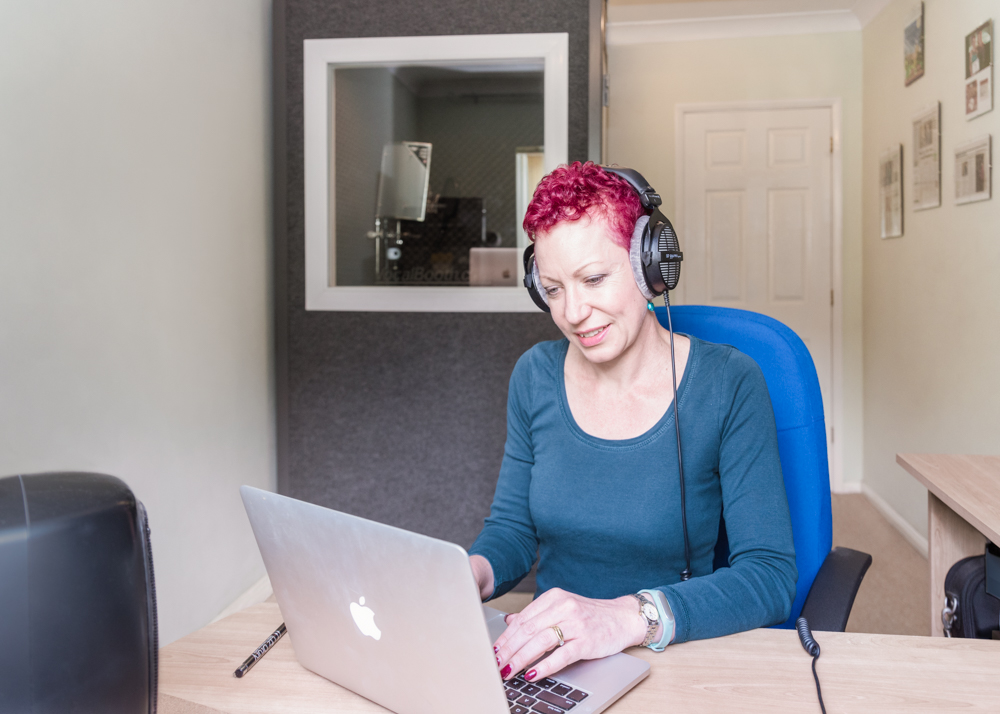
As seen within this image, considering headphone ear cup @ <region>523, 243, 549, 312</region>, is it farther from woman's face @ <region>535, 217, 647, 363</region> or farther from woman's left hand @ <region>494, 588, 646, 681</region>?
woman's left hand @ <region>494, 588, 646, 681</region>

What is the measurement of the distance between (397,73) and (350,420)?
1.04 meters

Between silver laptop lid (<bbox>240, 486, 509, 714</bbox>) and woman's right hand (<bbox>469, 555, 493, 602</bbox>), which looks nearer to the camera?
silver laptop lid (<bbox>240, 486, 509, 714</bbox>)

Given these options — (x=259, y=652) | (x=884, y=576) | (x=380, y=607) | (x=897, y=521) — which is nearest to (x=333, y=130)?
(x=259, y=652)

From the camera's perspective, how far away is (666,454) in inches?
40.3

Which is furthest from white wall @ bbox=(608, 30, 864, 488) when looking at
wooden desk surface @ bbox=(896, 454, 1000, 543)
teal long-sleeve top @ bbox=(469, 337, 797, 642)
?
teal long-sleeve top @ bbox=(469, 337, 797, 642)

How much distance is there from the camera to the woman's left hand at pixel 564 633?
2.31ft

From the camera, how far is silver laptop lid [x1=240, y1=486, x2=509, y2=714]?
0.56 metres

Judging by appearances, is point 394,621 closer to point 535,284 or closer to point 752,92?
point 535,284

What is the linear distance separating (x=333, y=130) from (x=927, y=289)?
2.26 m

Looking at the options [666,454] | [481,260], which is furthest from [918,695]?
[481,260]

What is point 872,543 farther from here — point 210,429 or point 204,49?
point 204,49

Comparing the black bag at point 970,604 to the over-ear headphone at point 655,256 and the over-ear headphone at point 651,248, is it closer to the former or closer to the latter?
the over-ear headphone at point 655,256

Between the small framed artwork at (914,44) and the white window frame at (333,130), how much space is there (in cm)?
168

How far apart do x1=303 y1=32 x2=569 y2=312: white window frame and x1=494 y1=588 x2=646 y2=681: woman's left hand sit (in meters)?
1.47
